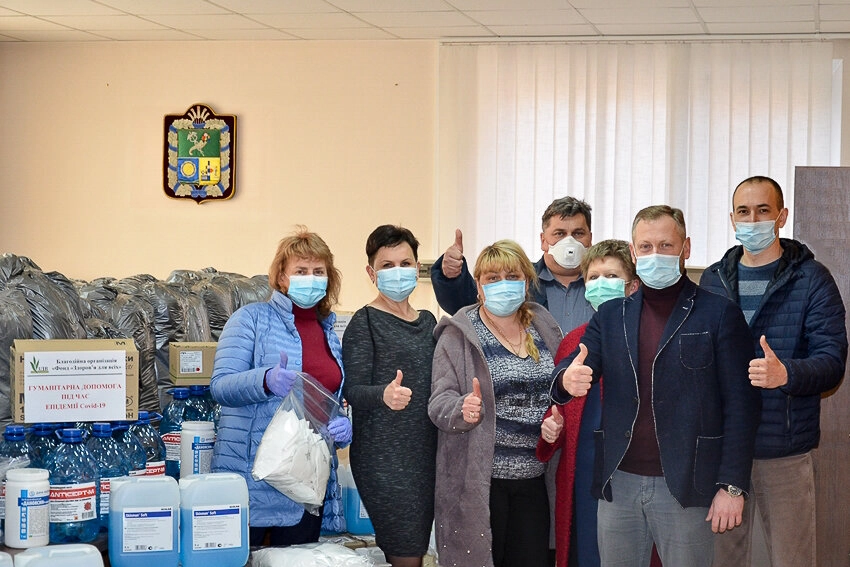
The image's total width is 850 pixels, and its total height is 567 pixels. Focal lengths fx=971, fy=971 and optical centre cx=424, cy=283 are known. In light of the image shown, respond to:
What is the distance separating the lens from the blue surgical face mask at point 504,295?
2893 mm

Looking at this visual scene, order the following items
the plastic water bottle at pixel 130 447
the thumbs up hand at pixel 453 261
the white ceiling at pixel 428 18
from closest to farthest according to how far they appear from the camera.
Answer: the plastic water bottle at pixel 130 447
the thumbs up hand at pixel 453 261
the white ceiling at pixel 428 18

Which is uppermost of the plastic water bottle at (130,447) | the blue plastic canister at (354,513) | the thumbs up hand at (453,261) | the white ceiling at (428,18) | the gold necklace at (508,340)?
the white ceiling at (428,18)

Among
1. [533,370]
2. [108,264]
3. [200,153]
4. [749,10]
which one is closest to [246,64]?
[200,153]

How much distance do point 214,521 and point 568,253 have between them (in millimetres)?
1574

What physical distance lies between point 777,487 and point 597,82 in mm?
3845

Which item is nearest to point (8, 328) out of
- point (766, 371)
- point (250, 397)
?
point (250, 397)

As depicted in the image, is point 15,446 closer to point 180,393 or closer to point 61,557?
point 61,557

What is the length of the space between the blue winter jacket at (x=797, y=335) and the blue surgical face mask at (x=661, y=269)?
370 millimetres

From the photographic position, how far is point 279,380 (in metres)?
2.60

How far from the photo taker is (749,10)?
211 inches

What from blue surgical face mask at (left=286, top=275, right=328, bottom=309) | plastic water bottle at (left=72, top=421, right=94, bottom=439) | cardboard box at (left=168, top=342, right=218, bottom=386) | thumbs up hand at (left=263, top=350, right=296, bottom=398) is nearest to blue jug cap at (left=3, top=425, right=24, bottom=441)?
plastic water bottle at (left=72, top=421, right=94, bottom=439)

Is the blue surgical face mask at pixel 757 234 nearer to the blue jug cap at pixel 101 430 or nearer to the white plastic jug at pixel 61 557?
the blue jug cap at pixel 101 430

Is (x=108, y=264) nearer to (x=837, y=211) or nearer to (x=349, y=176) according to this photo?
(x=349, y=176)

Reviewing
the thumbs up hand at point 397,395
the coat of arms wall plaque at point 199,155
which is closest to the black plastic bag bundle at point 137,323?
the thumbs up hand at point 397,395
